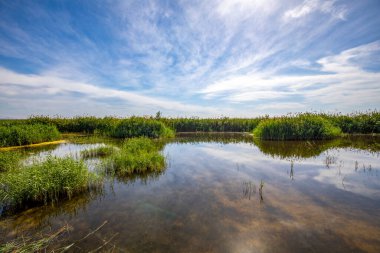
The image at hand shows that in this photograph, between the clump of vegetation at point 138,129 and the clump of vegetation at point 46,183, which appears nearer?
the clump of vegetation at point 46,183

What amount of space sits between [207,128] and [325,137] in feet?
51.7

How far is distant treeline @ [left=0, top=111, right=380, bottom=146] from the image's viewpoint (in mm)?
17938

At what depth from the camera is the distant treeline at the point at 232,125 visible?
1794 cm

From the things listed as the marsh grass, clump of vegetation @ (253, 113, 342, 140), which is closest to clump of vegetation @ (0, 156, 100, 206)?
the marsh grass

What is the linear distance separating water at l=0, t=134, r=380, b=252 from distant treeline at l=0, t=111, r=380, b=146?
10.5 m

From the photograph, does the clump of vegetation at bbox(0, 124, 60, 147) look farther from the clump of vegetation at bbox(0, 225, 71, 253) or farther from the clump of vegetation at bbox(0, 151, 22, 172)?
the clump of vegetation at bbox(0, 225, 71, 253)

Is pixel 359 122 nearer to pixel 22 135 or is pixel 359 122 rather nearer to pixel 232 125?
pixel 232 125

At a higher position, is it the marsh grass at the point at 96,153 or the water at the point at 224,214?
A: the marsh grass at the point at 96,153

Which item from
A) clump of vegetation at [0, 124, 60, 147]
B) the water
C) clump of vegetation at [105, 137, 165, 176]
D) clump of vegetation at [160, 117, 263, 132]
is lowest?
the water

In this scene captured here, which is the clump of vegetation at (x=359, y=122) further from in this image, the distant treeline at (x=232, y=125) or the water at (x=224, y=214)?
the water at (x=224, y=214)

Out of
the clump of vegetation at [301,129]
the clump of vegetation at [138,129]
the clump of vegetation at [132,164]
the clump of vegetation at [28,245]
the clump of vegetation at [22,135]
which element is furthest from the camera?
the clump of vegetation at [138,129]

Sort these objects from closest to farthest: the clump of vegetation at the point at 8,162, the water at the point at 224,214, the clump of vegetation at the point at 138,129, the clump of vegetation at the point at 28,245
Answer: the clump of vegetation at the point at 28,245 → the water at the point at 224,214 → the clump of vegetation at the point at 8,162 → the clump of vegetation at the point at 138,129

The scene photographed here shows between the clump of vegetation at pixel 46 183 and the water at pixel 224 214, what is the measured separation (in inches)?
15.6

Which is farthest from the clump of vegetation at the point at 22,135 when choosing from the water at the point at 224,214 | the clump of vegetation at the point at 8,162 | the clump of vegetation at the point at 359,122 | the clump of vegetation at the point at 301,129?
the clump of vegetation at the point at 359,122
